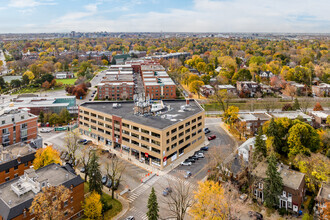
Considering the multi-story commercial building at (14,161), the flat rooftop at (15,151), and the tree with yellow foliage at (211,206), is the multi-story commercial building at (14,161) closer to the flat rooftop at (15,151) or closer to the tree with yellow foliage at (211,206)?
the flat rooftop at (15,151)

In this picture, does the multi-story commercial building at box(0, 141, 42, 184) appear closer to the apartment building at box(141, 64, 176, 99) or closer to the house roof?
the house roof

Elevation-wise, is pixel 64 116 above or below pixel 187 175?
above

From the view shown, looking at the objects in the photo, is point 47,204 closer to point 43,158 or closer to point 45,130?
point 43,158

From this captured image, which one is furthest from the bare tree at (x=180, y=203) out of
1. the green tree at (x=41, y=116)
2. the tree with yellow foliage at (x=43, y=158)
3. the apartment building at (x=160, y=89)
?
the apartment building at (x=160, y=89)

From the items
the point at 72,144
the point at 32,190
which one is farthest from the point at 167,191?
the point at 72,144

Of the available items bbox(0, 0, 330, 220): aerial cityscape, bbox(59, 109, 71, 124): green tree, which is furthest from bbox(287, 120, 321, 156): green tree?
bbox(59, 109, 71, 124): green tree

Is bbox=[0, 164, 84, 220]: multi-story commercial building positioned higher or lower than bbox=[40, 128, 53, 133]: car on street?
higher

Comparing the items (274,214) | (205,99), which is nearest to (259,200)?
(274,214)

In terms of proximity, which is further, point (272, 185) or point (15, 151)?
point (15, 151)
